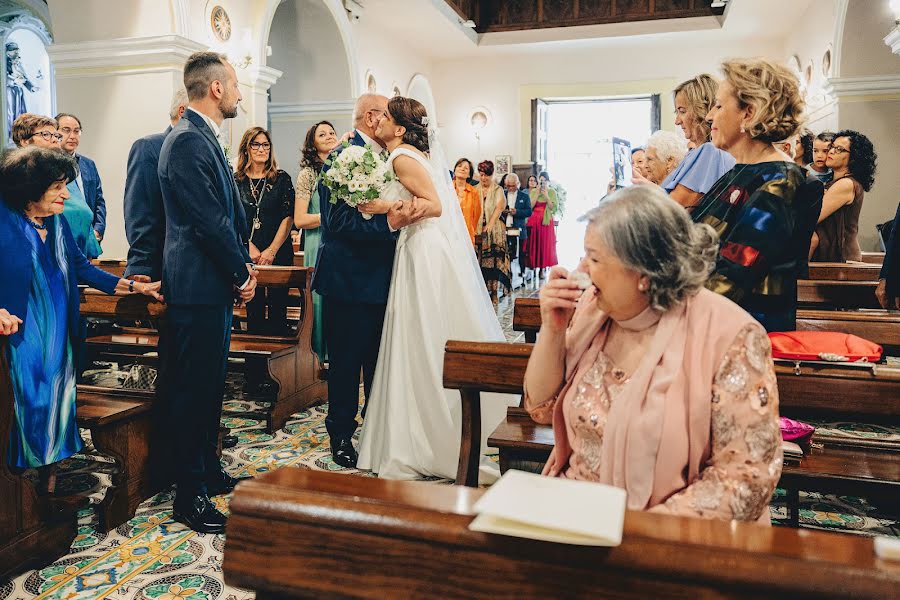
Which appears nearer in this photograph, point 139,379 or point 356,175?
point 356,175

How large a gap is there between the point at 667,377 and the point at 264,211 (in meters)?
4.46

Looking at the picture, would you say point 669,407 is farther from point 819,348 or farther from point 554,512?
point 819,348

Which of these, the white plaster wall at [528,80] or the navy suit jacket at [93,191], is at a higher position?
the white plaster wall at [528,80]

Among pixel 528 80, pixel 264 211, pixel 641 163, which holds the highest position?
pixel 528 80

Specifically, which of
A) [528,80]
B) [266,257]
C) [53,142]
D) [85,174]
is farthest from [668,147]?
[528,80]

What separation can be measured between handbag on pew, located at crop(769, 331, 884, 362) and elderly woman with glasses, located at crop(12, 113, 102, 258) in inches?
164

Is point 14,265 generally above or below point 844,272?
above

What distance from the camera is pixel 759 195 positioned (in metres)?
2.05

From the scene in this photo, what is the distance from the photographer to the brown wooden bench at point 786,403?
7.35 feet

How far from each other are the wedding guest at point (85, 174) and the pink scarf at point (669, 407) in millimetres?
4971

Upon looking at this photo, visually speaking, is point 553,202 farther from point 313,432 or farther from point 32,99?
point 313,432

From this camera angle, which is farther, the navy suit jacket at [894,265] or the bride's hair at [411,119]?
the navy suit jacket at [894,265]

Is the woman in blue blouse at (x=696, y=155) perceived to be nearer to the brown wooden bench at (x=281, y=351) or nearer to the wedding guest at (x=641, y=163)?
the wedding guest at (x=641, y=163)

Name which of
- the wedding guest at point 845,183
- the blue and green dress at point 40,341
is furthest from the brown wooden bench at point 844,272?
the blue and green dress at point 40,341
